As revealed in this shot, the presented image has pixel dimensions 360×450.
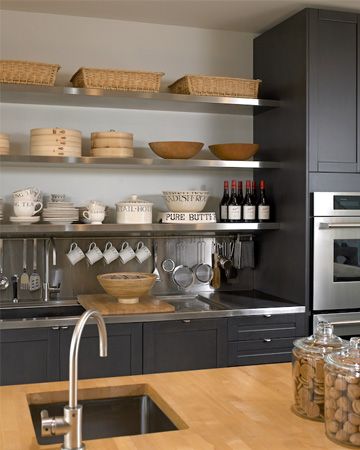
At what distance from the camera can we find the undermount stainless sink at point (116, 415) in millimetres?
1980

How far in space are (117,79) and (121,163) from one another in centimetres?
48

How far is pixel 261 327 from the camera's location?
12.0ft

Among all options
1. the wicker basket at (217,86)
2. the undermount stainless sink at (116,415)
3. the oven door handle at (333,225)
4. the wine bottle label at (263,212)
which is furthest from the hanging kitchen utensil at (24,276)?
the undermount stainless sink at (116,415)

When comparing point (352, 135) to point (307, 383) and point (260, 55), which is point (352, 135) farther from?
point (307, 383)

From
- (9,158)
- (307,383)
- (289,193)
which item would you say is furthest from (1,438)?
(289,193)

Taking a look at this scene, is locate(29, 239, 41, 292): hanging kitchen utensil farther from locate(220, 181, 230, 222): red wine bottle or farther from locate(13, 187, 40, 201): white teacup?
locate(220, 181, 230, 222): red wine bottle

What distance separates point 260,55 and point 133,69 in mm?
848

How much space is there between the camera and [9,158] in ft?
11.3

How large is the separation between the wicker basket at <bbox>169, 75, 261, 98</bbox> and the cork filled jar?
229cm

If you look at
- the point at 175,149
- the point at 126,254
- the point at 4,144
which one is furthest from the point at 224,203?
the point at 4,144

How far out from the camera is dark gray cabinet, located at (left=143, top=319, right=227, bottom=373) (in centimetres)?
345

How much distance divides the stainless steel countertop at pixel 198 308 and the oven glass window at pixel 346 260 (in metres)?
0.32

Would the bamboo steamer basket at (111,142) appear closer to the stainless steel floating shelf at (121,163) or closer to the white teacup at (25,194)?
the stainless steel floating shelf at (121,163)

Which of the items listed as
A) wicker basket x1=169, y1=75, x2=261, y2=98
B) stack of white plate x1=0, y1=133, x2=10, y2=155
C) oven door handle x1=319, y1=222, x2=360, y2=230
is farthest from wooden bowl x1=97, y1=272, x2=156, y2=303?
wicker basket x1=169, y1=75, x2=261, y2=98
